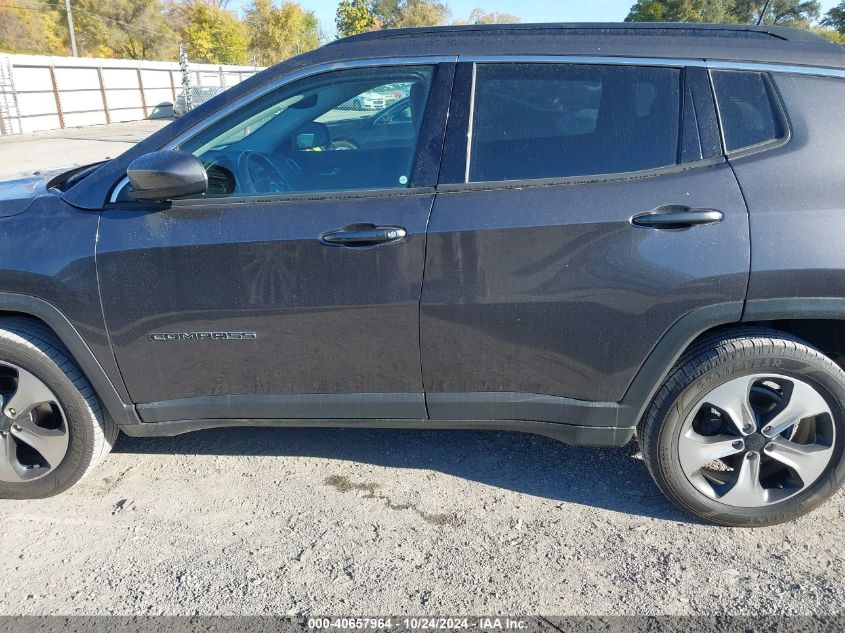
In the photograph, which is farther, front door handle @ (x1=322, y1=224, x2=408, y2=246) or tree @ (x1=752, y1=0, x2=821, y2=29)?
tree @ (x1=752, y1=0, x2=821, y2=29)

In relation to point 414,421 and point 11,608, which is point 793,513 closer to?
point 414,421

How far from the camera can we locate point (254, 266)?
238cm

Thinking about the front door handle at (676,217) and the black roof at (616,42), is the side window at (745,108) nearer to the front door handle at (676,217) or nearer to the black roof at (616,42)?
the black roof at (616,42)

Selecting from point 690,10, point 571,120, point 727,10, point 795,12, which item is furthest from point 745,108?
point 795,12

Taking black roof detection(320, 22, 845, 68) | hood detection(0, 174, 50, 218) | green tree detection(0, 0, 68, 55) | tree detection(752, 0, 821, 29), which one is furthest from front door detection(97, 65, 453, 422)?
green tree detection(0, 0, 68, 55)

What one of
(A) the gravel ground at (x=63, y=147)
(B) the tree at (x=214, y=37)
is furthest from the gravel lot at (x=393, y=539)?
(B) the tree at (x=214, y=37)

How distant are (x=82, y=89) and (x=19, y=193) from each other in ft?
88.8

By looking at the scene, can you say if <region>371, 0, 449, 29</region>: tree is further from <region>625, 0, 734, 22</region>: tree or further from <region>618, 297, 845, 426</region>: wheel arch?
<region>618, 297, 845, 426</region>: wheel arch

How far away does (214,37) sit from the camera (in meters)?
50.2

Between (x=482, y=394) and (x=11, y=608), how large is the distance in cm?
184

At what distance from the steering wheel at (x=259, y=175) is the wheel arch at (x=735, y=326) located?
1.56 metres

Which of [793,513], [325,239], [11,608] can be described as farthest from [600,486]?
[11,608]

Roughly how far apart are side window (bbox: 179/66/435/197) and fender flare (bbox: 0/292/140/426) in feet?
2.53

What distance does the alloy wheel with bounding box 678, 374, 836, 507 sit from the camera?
2.41m
